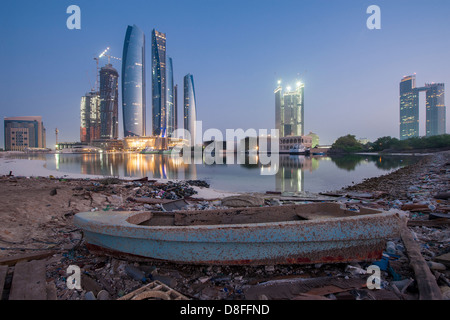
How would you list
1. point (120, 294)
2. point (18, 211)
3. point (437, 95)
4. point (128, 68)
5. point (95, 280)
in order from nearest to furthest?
point (120, 294)
point (95, 280)
point (18, 211)
point (128, 68)
point (437, 95)

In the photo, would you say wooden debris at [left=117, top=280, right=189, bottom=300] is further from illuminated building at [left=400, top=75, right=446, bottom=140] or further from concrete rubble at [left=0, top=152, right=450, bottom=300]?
illuminated building at [left=400, top=75, right=446, bottom=140]

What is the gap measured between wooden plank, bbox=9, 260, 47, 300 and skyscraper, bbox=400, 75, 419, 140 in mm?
198819

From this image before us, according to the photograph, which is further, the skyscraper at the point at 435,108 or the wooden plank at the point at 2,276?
the skyscraper at the point at 435,108

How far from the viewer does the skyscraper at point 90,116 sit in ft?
450

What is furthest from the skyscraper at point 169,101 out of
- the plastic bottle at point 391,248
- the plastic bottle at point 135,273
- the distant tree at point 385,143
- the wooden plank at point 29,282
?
the plastic bottle at point 391,248

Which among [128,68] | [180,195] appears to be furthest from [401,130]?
[180,195]

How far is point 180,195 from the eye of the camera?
332 inches

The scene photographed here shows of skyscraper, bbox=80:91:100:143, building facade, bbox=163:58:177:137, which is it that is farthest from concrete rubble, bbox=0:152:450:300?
skyscraper, bbox=80:91:100:143

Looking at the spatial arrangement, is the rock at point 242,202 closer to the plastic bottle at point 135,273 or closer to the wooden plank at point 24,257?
the plastic bottle at point 135,273

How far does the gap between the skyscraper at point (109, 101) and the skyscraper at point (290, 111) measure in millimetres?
108190

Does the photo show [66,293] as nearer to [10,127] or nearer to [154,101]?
[154,101]

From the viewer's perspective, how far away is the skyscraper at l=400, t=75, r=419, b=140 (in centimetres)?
15088

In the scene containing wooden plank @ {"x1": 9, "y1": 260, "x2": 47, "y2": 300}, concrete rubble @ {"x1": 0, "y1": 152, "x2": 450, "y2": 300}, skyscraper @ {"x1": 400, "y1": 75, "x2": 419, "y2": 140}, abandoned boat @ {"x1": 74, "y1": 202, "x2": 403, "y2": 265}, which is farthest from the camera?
skyscraper @ {"x1": 400, "y1": 75, "x2": 419, "y2": 140}

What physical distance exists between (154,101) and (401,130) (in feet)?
575
